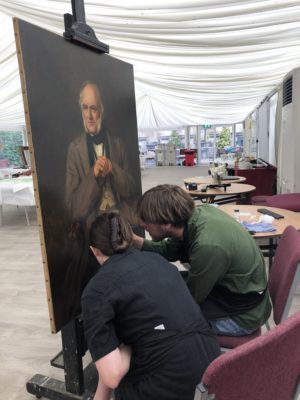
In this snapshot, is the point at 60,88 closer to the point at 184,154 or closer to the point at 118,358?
the point at 118,358

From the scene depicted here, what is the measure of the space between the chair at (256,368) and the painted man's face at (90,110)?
1048 mm

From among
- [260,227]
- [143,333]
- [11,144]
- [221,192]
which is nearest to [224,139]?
[11,144]

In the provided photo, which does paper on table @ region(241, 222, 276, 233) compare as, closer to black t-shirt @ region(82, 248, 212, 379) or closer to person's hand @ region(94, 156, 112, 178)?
person's hand @ region(94, 156, 112, 178)

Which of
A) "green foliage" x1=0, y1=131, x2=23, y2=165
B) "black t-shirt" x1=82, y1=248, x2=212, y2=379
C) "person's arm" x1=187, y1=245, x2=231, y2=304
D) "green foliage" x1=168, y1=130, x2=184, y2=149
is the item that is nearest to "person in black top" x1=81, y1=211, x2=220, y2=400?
"black t-shirt" x1=82, y1=248, x2=212, y2=379

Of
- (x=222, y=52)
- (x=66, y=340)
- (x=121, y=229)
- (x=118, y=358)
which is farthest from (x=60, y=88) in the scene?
(x=222, y=52)

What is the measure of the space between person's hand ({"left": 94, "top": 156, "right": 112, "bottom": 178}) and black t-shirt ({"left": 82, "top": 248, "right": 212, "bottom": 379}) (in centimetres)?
56

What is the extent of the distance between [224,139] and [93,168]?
15328 millimetres

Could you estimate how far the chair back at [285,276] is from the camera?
1.33 m

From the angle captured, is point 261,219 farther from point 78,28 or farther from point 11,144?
point 11,144

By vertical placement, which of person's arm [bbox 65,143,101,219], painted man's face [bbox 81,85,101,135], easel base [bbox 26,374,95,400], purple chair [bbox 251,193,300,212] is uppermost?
painted man's face [bbox 81,85,101,135]

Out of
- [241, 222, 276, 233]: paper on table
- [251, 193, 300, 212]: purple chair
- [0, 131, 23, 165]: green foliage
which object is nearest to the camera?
[241, 222, 276, 233]: paper on table

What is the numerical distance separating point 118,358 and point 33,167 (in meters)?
0.66

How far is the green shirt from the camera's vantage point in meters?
1.26

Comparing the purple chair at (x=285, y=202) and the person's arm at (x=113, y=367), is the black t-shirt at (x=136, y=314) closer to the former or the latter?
the person's arm at (x=113, y=367)
